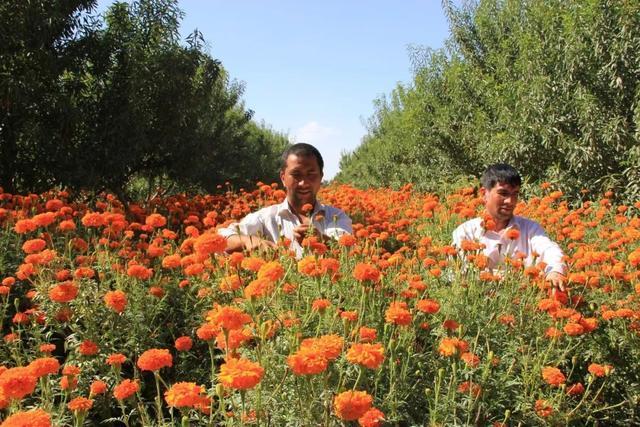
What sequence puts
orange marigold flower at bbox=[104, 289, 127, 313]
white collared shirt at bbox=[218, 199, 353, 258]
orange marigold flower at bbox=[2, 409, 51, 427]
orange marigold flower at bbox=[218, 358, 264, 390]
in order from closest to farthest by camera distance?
orange marigold flower at bbox=[2, 409, 51, 427] → orange marigold flower at bbox=[218, 358, 264, 390] → orange marigold flower at bbox=[104, 289, 127, 313] → white collared shirt at bbox=[218, 199, 353, 258]

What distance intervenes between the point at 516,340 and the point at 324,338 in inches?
49.6

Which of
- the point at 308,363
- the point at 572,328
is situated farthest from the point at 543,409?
the point at 308,363

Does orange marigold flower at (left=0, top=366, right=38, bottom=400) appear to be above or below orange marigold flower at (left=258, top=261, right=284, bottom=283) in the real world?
below

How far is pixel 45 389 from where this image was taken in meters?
1.60

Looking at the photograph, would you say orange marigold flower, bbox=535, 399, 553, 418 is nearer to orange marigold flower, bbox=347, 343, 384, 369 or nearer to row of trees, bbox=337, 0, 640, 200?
orange marigold flower, bbox=347, 343, 384, 369

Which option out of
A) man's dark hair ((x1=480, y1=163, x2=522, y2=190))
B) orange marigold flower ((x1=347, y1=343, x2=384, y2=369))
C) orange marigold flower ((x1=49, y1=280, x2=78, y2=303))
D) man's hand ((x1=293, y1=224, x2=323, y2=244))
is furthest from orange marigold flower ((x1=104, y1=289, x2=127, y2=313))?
man's dark hair ((x1=480, y1=163, x2=522, y2=190))

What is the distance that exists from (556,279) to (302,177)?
1.61m

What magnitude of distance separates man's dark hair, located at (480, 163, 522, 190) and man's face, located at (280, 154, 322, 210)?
111 cm

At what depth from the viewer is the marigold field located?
60.6 inches

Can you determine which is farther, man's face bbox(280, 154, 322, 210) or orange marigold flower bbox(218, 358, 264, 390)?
man's face bbox(280, 154, 322, 210)

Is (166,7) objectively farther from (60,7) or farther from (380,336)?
(380,336)

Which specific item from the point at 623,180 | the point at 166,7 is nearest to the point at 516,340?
the point at 623,180

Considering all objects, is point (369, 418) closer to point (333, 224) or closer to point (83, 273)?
point (83, 273)

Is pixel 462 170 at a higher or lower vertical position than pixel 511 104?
lower
